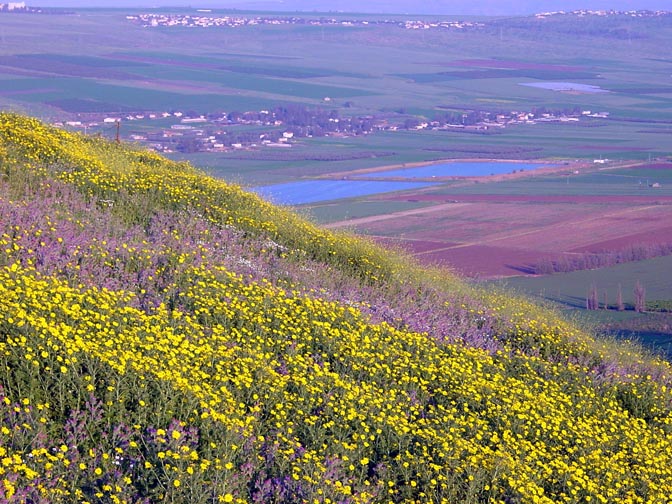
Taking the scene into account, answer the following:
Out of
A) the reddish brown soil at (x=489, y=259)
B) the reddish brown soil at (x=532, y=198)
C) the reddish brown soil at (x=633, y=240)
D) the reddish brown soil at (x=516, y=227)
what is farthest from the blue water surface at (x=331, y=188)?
the reddish brown soil at (x=633, y=240)

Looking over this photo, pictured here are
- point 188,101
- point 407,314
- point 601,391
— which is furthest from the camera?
point 188,101

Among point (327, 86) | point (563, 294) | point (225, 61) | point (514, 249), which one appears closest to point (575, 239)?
point (514, 249)

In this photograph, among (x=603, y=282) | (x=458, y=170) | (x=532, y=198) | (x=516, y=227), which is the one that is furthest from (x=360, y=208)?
(x=458, y=170)

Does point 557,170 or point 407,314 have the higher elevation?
point 407,314

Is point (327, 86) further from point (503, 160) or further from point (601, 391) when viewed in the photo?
point (601, 391)

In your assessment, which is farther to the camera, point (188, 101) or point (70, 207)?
point (188, 101)

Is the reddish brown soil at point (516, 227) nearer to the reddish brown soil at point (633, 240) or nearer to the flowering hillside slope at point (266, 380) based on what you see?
the reddish brown soil at point (633, 240)

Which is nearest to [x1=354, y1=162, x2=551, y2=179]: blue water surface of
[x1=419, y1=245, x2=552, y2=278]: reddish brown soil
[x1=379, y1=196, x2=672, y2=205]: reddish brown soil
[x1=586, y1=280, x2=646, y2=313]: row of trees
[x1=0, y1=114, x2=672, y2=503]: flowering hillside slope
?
[x1=379, y1=196, x2=672, y2=205]: reddish brown soil
